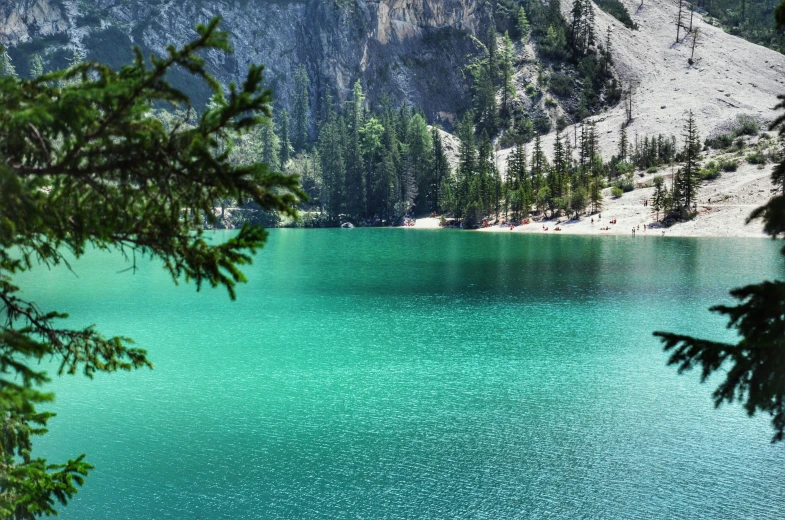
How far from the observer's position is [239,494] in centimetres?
2023

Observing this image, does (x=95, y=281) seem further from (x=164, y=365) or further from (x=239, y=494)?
(x=239, y=494)

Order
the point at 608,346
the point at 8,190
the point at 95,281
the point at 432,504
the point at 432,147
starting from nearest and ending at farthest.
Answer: the point at 8,190 < the point at 432,504 < the point at 608,346 < the point at 95,281 < the point at 432,147

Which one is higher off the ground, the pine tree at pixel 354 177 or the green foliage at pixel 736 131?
the green foliage at pixel 736 131

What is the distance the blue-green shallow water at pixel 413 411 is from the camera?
2000 cm

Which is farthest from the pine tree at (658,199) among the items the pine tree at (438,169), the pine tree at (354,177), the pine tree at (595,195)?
the pine tree at (354,177)

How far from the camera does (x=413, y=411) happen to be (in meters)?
27.4

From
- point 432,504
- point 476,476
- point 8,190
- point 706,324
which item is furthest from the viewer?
point 706,324

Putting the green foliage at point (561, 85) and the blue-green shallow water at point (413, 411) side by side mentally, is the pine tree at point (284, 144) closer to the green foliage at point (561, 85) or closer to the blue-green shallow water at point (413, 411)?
the green foliage at point (561, 85)

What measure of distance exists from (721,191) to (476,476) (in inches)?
3981

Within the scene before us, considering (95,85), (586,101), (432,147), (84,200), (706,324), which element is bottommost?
(706,324)

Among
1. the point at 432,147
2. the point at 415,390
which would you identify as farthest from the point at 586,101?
the point at 415,390

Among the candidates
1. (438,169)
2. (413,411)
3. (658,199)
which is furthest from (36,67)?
(413,411)

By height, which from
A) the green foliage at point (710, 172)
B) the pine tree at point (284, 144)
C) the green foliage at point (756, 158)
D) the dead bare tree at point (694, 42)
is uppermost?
the dead bare tree at point (694, 42)

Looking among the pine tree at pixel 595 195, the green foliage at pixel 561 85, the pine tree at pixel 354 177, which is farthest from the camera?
the green foliage at pixel 561 85
